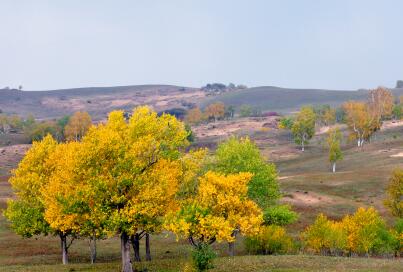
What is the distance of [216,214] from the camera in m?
40.3

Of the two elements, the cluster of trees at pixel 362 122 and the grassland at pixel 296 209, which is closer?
the grassland at pixel 296 209

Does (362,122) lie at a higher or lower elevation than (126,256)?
higher

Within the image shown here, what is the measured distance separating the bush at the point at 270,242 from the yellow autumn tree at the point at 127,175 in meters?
17.0

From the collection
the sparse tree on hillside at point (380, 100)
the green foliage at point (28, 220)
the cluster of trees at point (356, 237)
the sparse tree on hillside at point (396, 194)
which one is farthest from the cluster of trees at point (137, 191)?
the sparse tree on hillside at point (380, 100)

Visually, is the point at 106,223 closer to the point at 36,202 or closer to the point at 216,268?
the point at 216,268

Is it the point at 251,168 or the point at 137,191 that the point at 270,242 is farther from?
the point at 137,191

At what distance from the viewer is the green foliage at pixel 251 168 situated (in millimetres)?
58812

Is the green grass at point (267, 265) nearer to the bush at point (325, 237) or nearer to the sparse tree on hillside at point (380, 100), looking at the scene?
the bush at point (325, 237)

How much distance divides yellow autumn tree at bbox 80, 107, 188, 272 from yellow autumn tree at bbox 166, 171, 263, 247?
2.22 metres

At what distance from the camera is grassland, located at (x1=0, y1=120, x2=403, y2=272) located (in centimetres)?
4231

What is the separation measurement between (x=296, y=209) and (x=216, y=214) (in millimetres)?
50709

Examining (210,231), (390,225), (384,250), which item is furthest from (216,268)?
(390,225)

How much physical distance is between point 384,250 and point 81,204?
3720cm

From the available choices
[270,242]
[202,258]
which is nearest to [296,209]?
[270,242]
